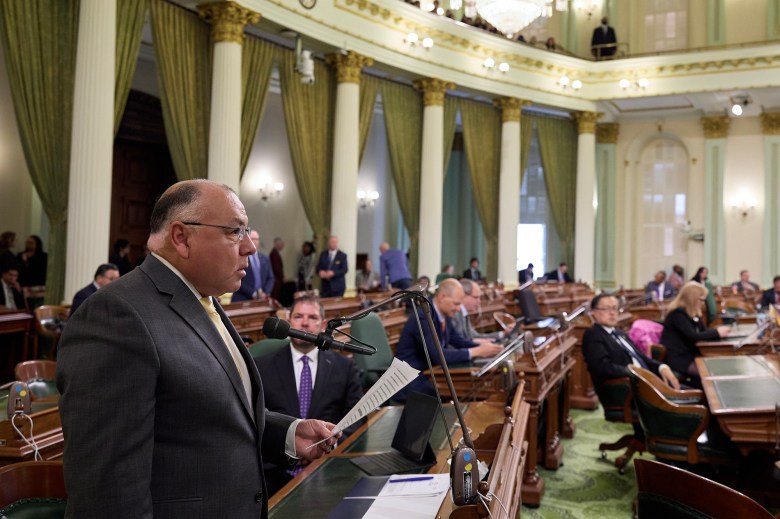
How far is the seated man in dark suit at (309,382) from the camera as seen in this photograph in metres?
3.27

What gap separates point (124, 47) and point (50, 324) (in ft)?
10.5

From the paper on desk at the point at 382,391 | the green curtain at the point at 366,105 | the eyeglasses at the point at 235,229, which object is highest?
the green curtain at the point at 366,105

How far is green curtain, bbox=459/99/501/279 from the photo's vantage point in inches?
524

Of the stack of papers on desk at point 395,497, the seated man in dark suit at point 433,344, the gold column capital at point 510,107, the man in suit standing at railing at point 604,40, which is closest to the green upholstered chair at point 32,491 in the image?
the stack of papers on desk at point 395,497

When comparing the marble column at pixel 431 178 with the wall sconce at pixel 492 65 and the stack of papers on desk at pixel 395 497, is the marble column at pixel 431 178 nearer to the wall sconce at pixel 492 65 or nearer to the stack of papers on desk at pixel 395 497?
the wall sconce at pixel 492 65

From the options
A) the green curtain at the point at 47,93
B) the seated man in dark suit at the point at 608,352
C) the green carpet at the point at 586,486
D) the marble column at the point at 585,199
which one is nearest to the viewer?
the green carpet at the point at 586,486

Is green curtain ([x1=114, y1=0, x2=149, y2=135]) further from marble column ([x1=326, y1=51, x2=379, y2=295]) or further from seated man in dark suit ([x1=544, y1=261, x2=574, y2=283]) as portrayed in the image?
seated man in dark suit ([x1=544, y1=261, x2=574, y2=283])

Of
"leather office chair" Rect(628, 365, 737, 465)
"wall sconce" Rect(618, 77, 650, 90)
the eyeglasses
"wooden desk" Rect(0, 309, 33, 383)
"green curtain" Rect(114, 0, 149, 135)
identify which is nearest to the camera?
the eyeglasses

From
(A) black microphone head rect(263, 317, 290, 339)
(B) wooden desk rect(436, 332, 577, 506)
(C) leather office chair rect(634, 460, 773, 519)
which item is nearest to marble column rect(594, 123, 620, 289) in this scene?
(B) wooden desk rect(436, 332, 577, 506)

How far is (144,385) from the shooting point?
1305mm

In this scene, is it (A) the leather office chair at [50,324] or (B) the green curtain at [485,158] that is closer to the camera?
(A) the leather office chair at [50,324]

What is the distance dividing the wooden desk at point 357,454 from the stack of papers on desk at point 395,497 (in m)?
0.05

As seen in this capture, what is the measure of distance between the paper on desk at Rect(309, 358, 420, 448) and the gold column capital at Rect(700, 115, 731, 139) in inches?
608

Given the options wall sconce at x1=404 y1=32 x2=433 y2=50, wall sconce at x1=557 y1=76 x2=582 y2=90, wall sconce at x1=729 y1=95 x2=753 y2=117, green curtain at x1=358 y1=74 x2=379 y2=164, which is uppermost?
wall sconce at x1=557 y1=76 x2=582 y2=90
